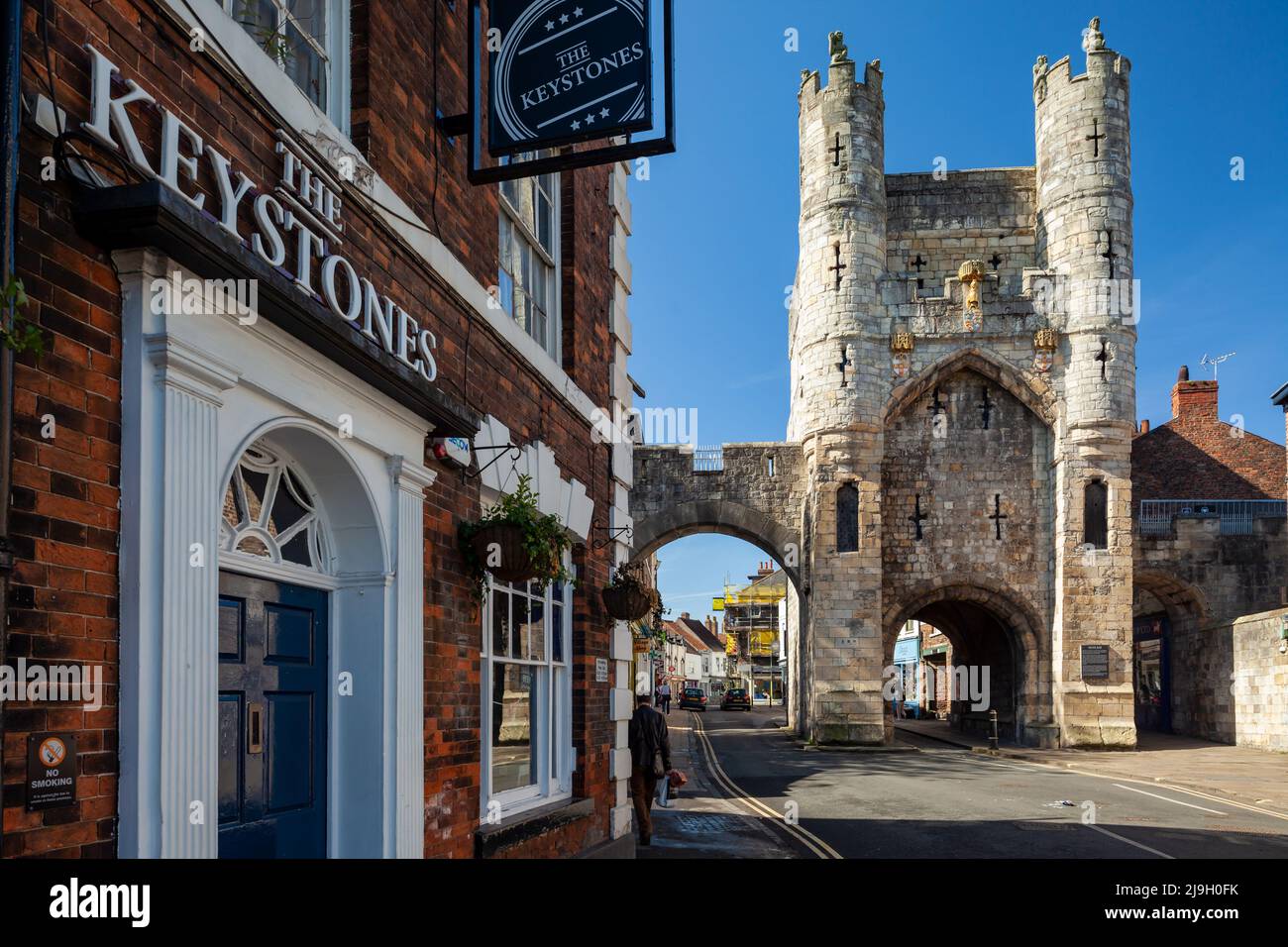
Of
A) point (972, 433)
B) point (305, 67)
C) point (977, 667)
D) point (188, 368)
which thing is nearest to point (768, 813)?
point (305, 67)

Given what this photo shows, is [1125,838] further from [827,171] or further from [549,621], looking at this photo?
[827,171]

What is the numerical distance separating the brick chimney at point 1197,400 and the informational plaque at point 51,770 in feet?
125

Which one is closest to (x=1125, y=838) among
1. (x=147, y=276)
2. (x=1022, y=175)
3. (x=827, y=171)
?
(x=147, y=276)

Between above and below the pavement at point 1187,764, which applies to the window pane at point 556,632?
A: above

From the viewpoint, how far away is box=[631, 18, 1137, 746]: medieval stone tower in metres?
26.1

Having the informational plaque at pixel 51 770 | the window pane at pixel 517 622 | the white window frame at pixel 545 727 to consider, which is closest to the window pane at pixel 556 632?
the white window frame at pixel 545 727

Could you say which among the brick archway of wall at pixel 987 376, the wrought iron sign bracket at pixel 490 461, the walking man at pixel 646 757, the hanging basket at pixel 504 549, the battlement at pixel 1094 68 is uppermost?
the battlement at pixel 1094 68

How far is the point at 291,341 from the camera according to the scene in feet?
14.2

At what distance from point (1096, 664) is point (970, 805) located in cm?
1351

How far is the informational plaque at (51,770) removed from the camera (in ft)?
9.61

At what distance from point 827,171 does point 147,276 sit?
26.1 m

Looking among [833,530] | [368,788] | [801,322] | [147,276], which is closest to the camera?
[147,276]

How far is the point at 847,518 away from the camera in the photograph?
27.0 m

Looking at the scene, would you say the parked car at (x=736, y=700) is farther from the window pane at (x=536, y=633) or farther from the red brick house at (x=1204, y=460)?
the window pane at (x=536, y=633)
